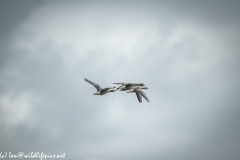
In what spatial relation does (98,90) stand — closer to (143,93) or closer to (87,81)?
(87,81)

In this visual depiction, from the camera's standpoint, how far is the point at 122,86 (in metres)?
79.7

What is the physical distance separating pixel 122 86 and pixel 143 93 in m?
9.39

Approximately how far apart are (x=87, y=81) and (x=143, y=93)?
15.5m

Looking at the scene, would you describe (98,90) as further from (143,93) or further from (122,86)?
(143,93)

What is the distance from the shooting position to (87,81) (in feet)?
267

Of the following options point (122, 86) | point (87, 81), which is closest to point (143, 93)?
point (122, 86)

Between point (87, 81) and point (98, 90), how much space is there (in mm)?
4835

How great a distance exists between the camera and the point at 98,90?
256ft

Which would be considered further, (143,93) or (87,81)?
(143,93)

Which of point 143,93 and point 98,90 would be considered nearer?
point 98,90

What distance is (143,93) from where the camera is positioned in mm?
87000

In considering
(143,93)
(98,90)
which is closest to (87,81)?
(98,90)

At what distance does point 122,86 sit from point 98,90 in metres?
5.95

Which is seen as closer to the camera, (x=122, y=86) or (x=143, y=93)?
(x=122, y=86)
